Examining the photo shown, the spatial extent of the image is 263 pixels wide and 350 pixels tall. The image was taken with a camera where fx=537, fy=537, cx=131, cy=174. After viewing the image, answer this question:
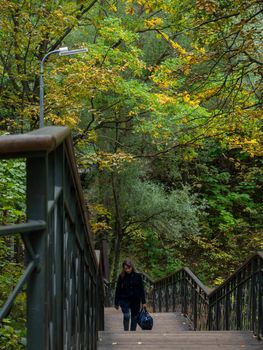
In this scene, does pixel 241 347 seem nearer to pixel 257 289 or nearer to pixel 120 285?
pixel 257 289

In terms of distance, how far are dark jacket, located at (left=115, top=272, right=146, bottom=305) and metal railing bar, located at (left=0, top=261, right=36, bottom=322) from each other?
7.04 m

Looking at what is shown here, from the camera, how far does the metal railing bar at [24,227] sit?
1341 mm

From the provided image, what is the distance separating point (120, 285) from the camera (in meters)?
8.73

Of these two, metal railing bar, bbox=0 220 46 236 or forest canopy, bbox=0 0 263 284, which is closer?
metal railing bar, bbox=0 220 46 236

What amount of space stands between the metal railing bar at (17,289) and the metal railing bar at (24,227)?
12 centimetres

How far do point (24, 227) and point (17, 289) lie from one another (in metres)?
0.18

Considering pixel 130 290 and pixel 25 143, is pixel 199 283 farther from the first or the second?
pixel 25 143

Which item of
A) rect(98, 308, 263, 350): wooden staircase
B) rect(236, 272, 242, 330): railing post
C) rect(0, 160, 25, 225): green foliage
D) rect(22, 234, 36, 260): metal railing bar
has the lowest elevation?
rect(98, 308, 263, 350): wooden staircase

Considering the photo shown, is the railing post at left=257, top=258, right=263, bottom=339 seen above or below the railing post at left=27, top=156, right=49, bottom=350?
below

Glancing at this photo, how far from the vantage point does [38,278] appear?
5.73 ft

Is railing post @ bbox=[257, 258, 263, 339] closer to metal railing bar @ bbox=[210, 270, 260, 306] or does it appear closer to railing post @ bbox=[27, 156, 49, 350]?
metal railing bar @ bbox=[210, 270, 260, 306]

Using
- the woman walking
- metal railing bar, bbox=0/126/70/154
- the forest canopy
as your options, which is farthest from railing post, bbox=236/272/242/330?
metal railing bar, bbox=0/126/70/154

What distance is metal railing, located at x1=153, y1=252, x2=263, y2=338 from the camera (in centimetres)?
686

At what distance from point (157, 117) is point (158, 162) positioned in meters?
5.95
